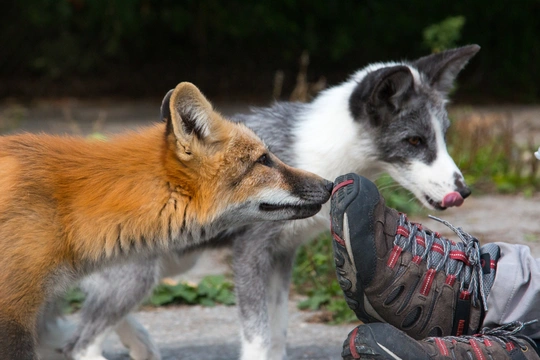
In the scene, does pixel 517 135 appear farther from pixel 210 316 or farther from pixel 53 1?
pixel 53 1

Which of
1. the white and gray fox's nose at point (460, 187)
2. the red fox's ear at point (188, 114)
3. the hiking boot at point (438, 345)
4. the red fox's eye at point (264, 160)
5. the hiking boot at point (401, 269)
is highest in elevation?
the red fox's ear at point (188, 114)

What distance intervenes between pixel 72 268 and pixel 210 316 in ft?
6.26

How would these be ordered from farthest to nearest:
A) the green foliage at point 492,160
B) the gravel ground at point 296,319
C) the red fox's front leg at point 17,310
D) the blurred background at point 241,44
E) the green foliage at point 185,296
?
the blurred background at point 241,44 < the green foliage at point 492,160 < the green foliage at point 185,296 < the gravel ground at point 296,319 < the red fox's front leg at point 17,310

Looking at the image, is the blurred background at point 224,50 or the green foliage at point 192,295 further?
the blurred background at point 224,50

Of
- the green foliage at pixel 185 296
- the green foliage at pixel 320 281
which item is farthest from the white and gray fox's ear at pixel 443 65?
the green foliage at pixel 185 296

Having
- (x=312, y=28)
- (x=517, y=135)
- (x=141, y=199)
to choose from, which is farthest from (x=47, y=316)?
(x=312, y=28)

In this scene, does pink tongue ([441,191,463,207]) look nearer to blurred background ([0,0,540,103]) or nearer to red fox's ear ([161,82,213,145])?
red fox's ear ([161,82,213,145])

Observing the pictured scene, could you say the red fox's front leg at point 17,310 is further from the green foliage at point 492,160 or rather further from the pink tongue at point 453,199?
the green foliage at point 492,160

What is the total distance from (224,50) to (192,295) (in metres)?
10.7

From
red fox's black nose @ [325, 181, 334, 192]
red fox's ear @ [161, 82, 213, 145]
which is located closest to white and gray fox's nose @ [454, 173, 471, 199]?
red fox's black nose @ [325, 181, 334, 192]

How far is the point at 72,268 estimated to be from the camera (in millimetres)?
3244

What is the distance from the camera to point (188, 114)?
10.7 ft

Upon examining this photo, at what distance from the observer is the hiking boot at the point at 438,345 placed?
113 inches

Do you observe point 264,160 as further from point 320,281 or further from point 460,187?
point 320,281
